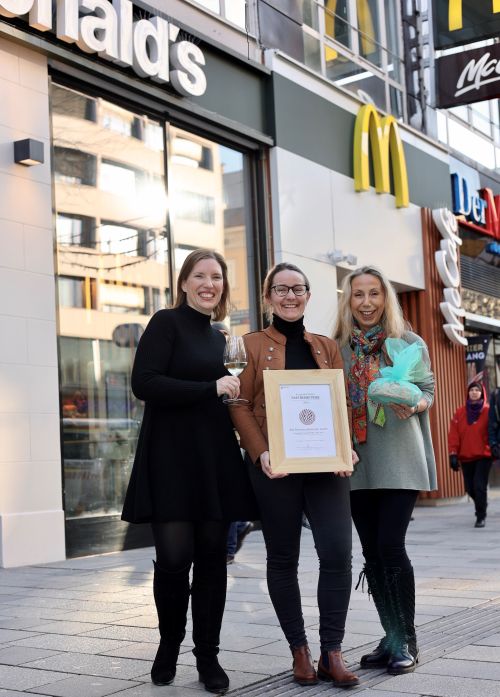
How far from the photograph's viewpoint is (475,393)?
41.7ft

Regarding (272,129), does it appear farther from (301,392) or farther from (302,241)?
(301,392)

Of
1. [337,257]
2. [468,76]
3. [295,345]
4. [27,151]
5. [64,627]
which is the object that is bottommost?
[64,627]

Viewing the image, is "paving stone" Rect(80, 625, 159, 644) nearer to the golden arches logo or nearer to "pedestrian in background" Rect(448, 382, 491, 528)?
"pedestrian in background" Rect(448, 382, 491, 528)

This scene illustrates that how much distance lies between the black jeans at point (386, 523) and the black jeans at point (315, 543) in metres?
0.31

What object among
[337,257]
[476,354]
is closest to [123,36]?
[337,257]

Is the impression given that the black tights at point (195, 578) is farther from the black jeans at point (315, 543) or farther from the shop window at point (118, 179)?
the shop window at point (118, 179)

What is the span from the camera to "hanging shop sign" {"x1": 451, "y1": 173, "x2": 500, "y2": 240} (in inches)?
698

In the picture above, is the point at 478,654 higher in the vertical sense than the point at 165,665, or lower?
lower

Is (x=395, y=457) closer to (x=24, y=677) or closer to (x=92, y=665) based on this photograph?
(x=92, y=665)

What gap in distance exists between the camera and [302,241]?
43.8ft

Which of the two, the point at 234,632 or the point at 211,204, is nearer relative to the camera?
the point at 234,632

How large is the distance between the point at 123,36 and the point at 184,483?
7257 mm

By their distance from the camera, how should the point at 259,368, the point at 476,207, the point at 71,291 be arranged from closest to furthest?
the point at 259,368 < the point at 71,291 < the point at 476,207

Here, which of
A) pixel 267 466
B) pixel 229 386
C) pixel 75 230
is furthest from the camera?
pixel 75 230
